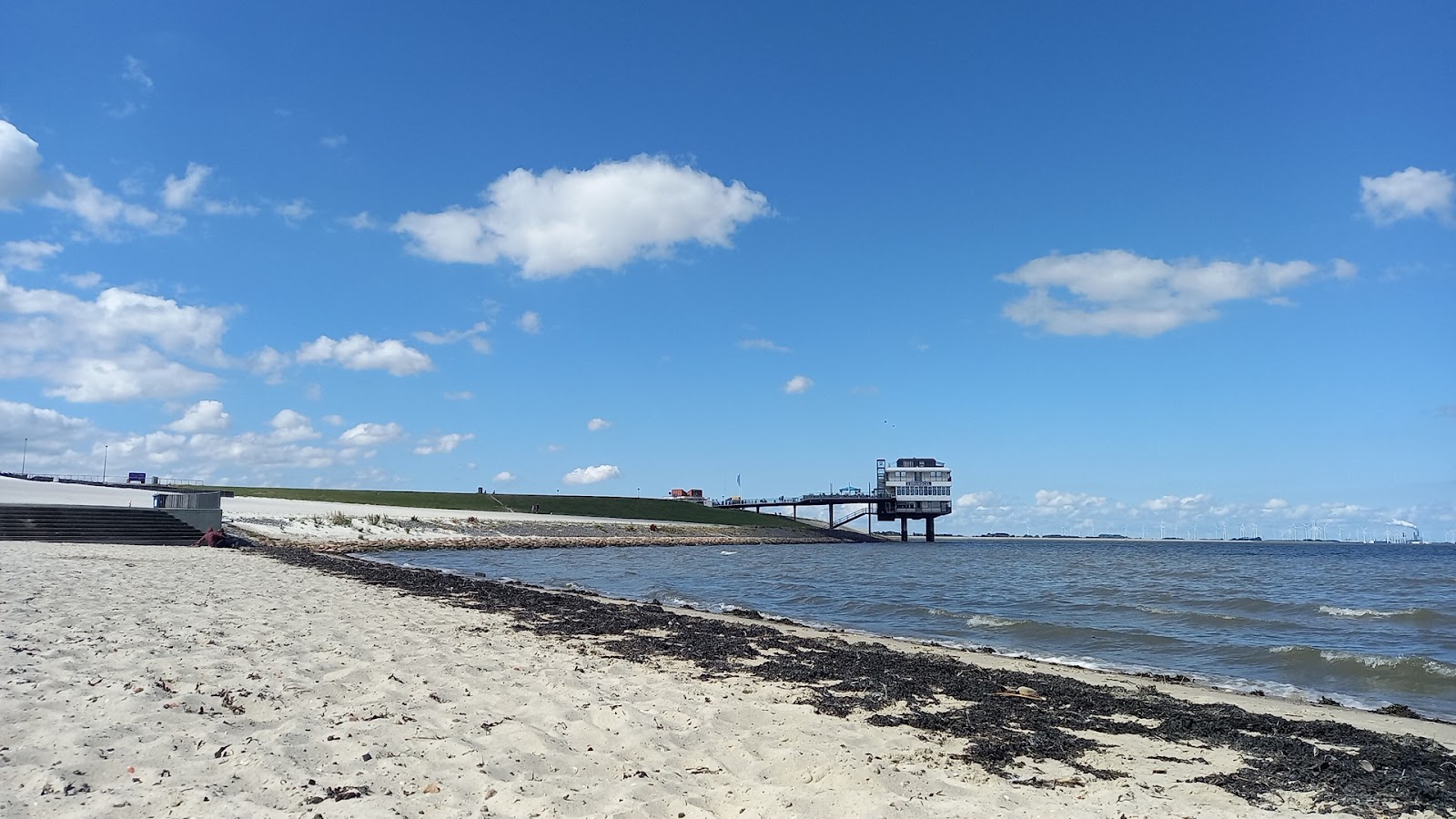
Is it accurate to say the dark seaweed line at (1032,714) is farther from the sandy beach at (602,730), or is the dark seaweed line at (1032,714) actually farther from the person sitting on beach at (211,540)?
the person sitting on beach at (211,540)

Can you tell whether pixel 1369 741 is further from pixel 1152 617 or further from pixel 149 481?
pixel 149 481

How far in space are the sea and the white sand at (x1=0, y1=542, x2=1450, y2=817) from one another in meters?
4.44

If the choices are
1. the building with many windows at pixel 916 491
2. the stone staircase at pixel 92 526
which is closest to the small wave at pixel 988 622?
the stone staircase at pixel 92 526

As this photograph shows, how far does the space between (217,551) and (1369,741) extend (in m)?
30.0

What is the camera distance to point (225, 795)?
465cm

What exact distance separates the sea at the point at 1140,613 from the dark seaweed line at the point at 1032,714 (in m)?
3.69

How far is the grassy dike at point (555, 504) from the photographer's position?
85.2 m

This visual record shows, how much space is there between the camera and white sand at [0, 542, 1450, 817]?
486cm

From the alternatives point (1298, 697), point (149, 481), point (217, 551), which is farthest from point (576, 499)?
point (1298, 697)

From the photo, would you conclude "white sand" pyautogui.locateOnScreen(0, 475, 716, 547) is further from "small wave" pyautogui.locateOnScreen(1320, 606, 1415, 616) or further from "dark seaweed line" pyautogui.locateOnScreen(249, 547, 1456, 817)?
"small wave" pyautogui.locateOnScreen(1320, 606, 1415, 616)

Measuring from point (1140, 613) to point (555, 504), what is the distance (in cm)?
8849

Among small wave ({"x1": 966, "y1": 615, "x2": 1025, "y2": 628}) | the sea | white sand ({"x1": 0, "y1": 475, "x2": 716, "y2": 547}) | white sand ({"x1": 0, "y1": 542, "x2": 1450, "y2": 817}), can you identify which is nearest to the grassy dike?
white sand ({"x1": 0, "y1": 475, "x2": 716, "y2": 547})

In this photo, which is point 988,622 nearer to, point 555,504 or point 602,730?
point 602,730

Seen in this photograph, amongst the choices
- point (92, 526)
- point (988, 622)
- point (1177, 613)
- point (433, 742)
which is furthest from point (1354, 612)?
point (92, 526)
